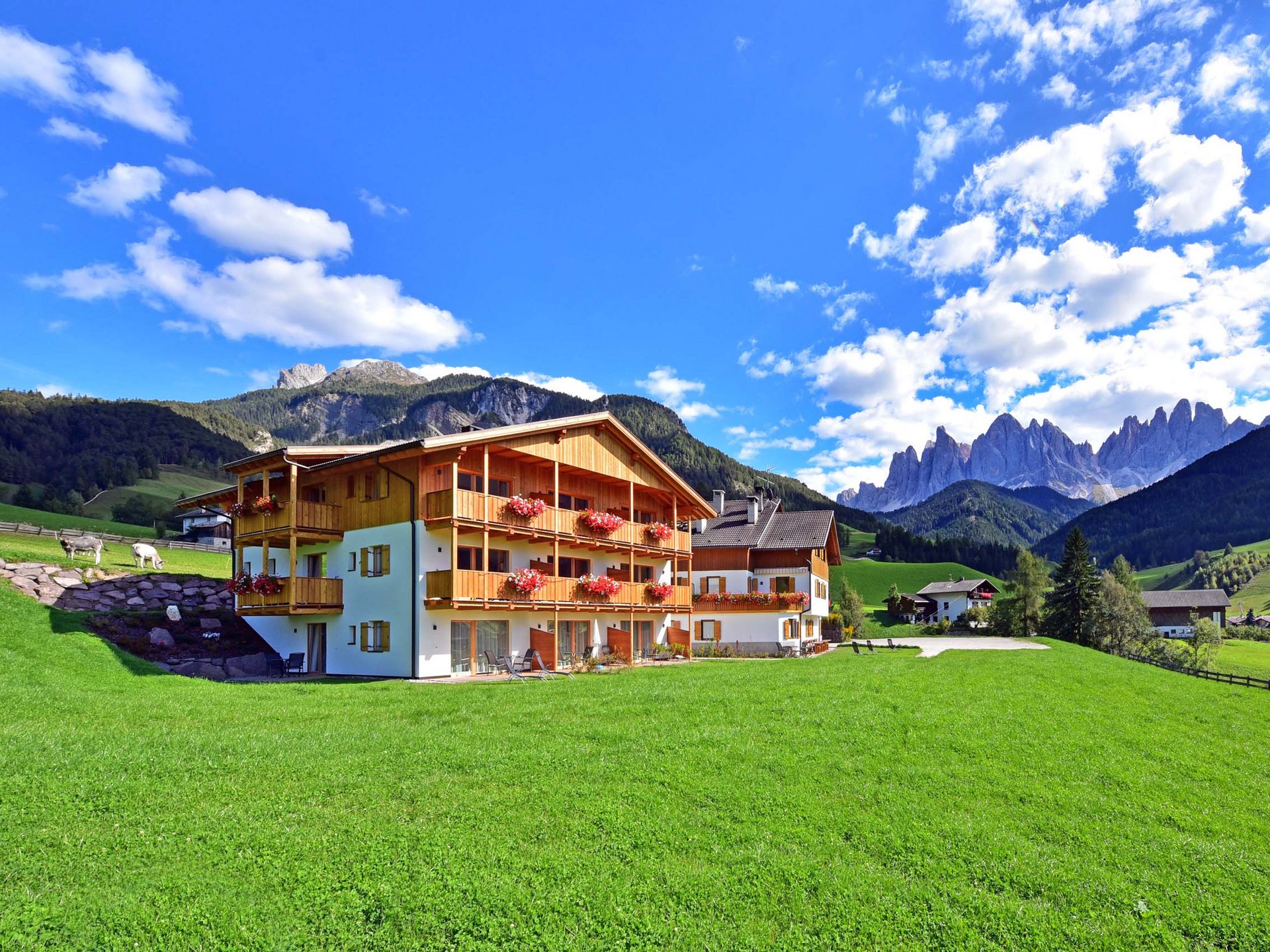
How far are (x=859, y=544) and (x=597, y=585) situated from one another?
142 meters

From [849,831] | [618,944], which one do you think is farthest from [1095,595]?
[618,944]

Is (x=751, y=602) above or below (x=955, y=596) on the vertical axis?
above

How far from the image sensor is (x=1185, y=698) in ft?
72.6

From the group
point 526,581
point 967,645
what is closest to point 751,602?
point 967,645

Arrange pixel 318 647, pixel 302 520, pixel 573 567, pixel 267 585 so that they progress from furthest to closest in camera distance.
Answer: pixel 573 567 < pixel 318 647 < pixel 302 520 < pixel 267 585

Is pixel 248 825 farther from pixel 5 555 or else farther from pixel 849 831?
pixel 5 555

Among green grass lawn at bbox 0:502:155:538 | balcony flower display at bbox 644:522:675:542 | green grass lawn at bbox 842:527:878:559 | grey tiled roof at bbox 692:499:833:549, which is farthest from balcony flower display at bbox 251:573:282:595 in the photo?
green grass lawn at bbox 842:527:878:559

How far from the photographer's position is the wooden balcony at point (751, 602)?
43.0 meters

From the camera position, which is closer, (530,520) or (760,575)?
→ (530,520)

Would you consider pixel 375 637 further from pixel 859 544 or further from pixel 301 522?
pixel 859 544

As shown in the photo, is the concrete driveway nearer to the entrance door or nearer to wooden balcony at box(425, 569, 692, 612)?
wooden balcony at box(425, 569, 692, 612)

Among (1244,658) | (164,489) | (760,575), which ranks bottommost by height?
(1244,658)

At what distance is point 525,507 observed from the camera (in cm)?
2619

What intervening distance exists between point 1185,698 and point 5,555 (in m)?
Result: 39.3
